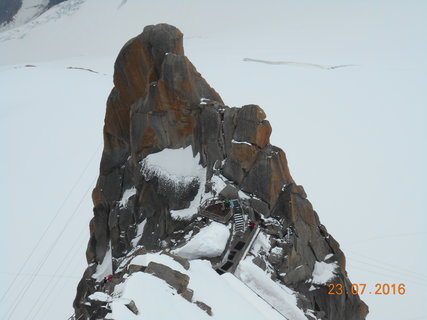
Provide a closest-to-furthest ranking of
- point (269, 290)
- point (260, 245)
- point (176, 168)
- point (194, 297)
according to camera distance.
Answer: point (194, 297)
point (269, 290)
point (260, 245)
point (176, 168)

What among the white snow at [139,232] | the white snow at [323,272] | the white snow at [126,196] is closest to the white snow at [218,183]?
the white snow at [139,232]

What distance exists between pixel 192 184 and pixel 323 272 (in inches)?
335

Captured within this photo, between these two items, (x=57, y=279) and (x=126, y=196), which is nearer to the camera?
(x=126, y=196)

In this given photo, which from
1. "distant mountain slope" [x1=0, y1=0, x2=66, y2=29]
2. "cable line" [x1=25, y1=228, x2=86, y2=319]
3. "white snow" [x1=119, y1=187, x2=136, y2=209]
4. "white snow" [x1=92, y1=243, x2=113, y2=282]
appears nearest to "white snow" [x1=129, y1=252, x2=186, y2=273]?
"white snow" [x1=92, y1=243, x2=113, y2=282]

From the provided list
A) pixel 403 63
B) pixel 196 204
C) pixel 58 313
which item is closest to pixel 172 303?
pixel 196 204

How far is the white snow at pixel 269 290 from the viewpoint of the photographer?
1731cm

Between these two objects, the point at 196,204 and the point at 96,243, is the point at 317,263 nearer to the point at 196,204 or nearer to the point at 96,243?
the point at 196,204

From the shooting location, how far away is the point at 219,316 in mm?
14742

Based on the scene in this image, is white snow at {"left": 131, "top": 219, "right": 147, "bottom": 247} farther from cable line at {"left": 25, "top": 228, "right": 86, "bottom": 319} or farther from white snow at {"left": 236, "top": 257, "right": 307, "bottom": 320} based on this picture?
cable line at {"left": 25, "top": 228, "right": 86, "bottom": 319}

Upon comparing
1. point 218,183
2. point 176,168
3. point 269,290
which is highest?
point 176,168

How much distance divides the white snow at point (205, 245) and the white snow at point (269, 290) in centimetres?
155

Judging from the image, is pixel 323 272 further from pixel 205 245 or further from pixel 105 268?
pixel 105 268

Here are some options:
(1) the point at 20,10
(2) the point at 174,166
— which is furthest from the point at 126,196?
(1) the point at 20,10

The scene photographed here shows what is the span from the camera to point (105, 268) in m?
25.7
